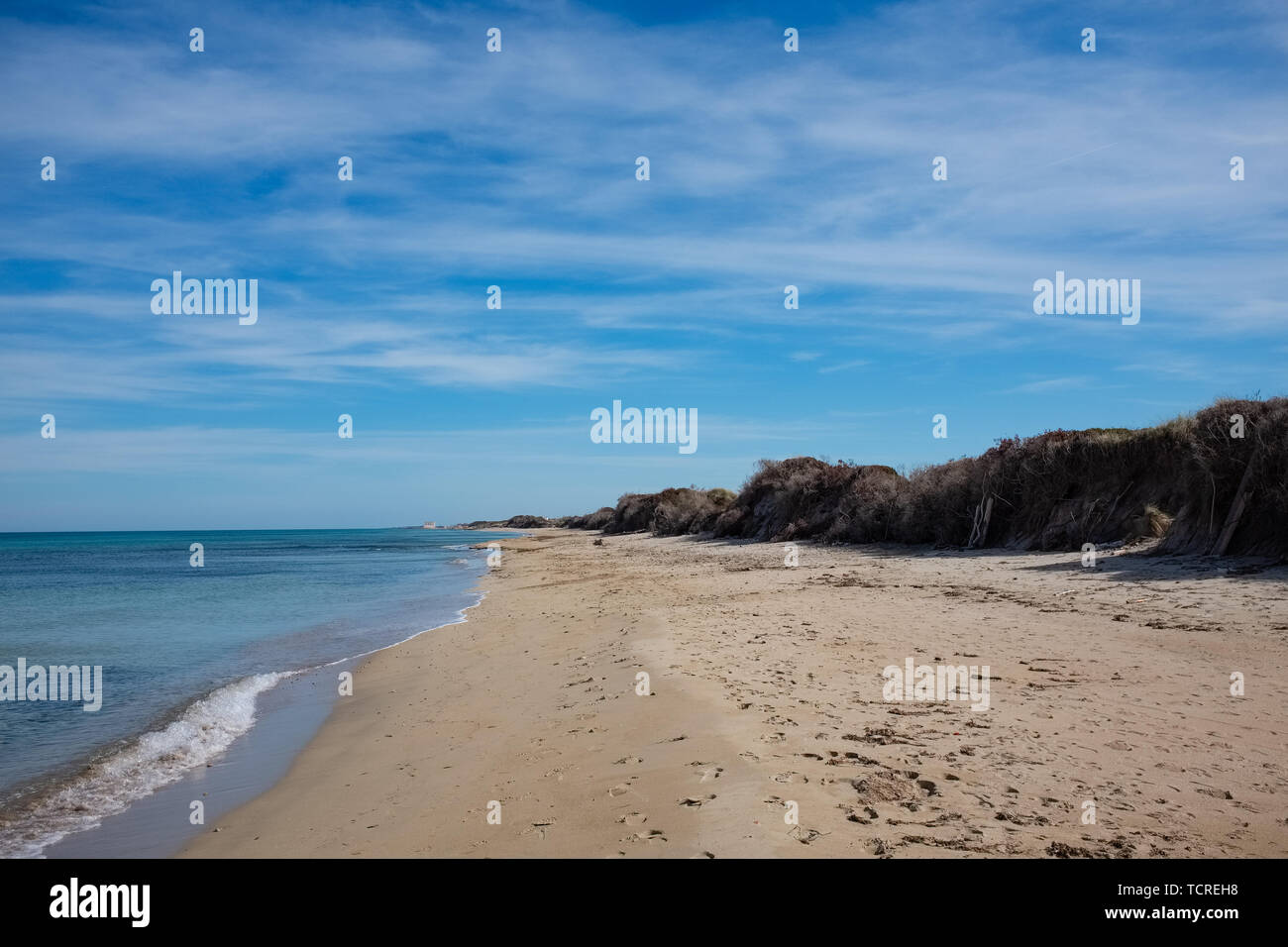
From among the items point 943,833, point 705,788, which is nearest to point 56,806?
point 705,788

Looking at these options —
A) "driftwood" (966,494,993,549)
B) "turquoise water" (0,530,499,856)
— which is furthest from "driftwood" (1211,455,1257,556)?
"turquoise water" (0,530,499,856)

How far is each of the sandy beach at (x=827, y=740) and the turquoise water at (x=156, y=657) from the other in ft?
4.55

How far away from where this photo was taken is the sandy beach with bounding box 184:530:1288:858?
4137 millimetres

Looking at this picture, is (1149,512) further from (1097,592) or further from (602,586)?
(602,586)

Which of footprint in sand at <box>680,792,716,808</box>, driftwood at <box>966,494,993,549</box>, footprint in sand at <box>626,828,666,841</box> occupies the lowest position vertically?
footprint in sand at <box>626,828,666,841</box>

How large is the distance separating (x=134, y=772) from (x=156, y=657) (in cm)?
691

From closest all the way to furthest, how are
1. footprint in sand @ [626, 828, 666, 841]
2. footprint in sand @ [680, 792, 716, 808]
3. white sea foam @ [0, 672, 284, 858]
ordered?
footprint in sand @ [626, 828, 666, 841]
footprint in sand @ [680, 792, 716, 808]
white sea foam @ [0, 672, 284, 858]

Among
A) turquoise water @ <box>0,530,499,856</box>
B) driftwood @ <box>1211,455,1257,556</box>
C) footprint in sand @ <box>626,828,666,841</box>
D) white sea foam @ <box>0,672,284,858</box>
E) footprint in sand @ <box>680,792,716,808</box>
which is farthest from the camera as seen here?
driftwood @ <box>1211,455,1257,556</box>

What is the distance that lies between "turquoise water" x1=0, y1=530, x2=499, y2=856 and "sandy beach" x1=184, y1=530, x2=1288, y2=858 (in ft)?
4.55

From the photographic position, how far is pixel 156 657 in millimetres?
12922

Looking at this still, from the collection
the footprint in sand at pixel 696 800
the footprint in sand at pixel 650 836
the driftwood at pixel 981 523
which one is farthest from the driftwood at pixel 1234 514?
the footprint in sand at pixel 650 836

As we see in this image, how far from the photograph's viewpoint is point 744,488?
130ft

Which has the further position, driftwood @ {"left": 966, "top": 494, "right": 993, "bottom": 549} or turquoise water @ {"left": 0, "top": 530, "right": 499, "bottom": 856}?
driftwood @ {"left": 966, "top": 494, "right": 993, "bottom": 549}

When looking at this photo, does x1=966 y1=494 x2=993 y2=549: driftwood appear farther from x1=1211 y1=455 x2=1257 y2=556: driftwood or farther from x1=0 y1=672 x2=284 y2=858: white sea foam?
x1=0 y1=672 x2=284 y2=858: white sea foam
